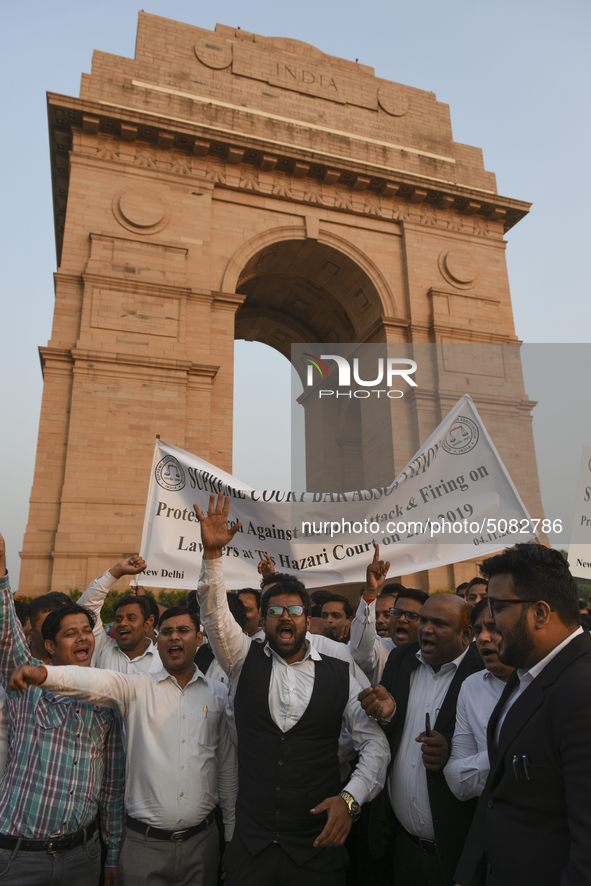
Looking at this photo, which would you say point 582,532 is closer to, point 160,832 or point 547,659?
point 547,659

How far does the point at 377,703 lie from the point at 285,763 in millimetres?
563

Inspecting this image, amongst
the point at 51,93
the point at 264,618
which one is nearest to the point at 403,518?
the point at 264,618

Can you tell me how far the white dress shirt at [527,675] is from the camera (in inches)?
86.4

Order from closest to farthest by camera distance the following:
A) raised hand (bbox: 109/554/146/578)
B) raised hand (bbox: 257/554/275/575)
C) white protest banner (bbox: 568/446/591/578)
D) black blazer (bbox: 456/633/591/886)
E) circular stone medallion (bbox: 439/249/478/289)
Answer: black blazer (bbox: 456/633/591/886) → raised hand (bbox: 109/554/146/578) → raised hand (bbox: 257/554/275/575) → white protest banner (bbox: 568/446/591/578) → circular stone medallion (bbox: 439/249/478/289)

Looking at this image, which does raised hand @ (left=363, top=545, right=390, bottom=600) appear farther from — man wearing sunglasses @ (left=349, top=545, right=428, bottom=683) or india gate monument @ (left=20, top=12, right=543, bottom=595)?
india gate monument @ (left=20, top=12, right=543, bottom=595)

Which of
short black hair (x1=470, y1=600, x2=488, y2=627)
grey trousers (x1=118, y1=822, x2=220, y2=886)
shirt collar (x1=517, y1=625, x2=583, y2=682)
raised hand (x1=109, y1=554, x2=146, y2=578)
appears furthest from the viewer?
raised hand (x1=109, y1=554, x2=146, y2=578)

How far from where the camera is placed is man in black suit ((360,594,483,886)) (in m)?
2.93

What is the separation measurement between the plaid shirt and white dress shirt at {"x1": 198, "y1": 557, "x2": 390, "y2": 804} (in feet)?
2.54

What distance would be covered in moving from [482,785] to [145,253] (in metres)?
16.3

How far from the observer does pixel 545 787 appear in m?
2.02

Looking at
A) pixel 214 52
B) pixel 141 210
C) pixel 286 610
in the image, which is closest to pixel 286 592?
pixel 286 610

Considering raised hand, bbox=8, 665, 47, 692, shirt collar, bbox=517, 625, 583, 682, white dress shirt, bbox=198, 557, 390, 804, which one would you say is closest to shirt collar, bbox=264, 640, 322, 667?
white dress shirt, bbox=198, 557, 390, 804
